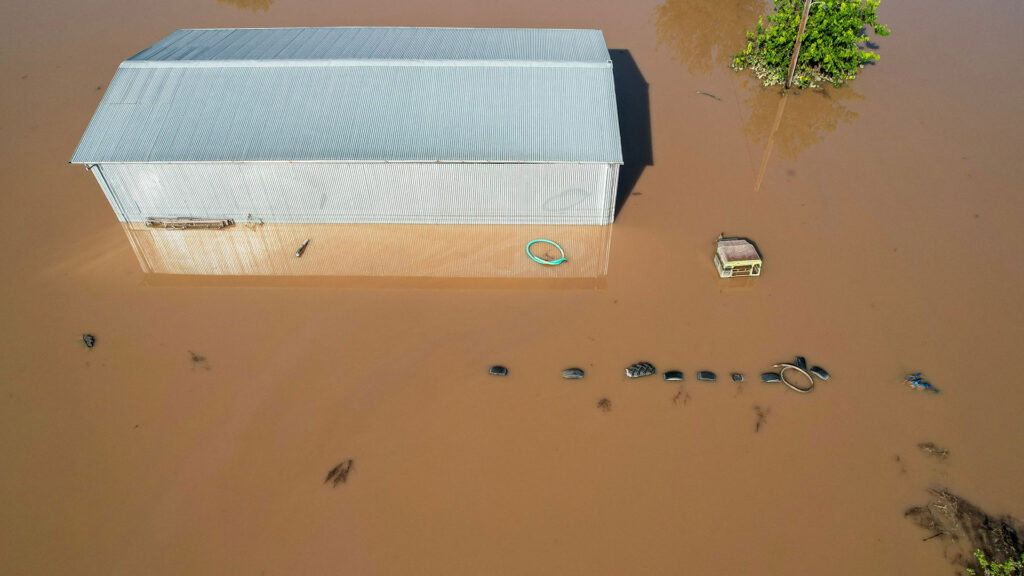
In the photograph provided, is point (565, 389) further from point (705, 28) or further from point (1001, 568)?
point (705, 28)

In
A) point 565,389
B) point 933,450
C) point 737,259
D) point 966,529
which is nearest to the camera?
point 966,529

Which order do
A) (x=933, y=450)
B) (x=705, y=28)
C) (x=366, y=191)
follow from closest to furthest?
(x=933, y=450), (x=366, y=191), (x=705, y=28)

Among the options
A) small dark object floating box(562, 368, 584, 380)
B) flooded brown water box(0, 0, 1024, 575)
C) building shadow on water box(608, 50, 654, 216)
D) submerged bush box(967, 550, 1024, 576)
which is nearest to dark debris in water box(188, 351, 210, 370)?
flooded brown water box(0, 0, 1024, 575)

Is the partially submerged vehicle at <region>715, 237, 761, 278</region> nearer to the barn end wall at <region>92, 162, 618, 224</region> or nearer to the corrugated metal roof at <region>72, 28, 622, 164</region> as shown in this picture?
the barn end wall at <region>92, 162, 618, 224</region>

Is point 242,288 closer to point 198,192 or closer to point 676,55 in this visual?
point 198,192

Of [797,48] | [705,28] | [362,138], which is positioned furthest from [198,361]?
[705,28]

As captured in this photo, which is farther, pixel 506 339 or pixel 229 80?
pixel 229 80

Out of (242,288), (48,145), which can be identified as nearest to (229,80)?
(242,288)
